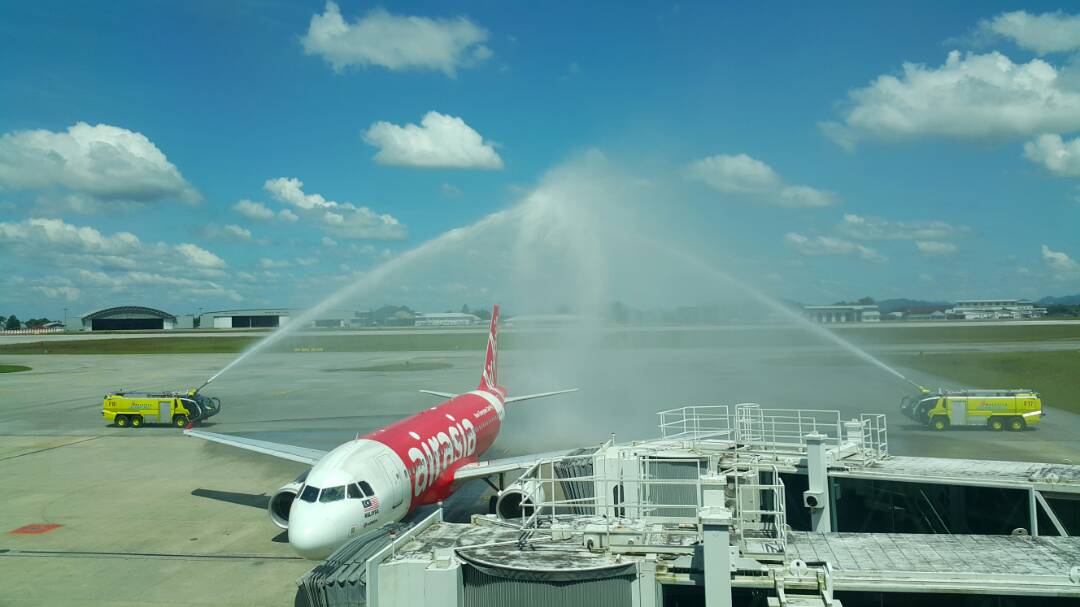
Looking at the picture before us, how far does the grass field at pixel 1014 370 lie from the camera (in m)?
59.1

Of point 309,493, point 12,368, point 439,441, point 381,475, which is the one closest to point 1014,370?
point 439,441

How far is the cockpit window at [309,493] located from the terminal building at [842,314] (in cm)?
6921

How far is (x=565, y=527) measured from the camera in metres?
13.7

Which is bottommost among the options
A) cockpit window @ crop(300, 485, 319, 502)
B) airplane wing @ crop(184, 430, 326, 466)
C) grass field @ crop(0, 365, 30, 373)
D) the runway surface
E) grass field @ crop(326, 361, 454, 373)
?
the runway surface

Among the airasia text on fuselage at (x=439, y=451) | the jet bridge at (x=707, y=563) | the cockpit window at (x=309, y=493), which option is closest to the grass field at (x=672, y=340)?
→ the airasia text on fuselage at (x=439, y=451)

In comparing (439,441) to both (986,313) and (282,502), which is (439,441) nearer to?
(282,502)

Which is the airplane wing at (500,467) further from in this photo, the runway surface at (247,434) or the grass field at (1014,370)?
the grass field at (1014,370)

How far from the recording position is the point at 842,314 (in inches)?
4695

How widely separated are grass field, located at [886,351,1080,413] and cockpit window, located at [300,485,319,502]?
52.8 m

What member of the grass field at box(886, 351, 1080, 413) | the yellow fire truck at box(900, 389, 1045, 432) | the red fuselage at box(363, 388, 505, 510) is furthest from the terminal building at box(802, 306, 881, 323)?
the red fuselage at box(363, 388, 505, 510)

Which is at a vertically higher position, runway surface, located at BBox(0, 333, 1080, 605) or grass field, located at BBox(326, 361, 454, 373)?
grass field, located at BBox(326, 361, 454, 373)

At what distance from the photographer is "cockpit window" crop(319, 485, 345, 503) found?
65.0 feet

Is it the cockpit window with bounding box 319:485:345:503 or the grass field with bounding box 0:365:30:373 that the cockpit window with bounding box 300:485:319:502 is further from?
the grass field with bounding box 0:365:30:373

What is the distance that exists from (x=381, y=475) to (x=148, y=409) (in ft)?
118
